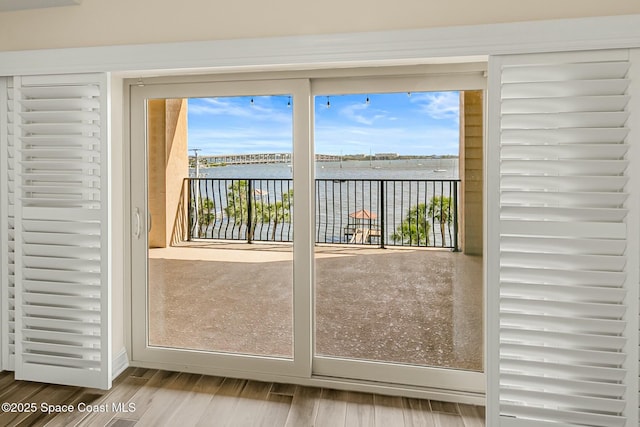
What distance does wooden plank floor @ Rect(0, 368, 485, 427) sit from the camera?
7.30 ft

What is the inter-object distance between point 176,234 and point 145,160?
20.5 inches

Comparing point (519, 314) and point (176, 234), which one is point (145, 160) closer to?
point (176, 234)

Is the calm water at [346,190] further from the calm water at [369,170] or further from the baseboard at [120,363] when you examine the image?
the baseboard at [120,363]

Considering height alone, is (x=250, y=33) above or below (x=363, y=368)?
above

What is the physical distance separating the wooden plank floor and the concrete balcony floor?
23cm

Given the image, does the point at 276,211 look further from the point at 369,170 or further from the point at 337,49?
the point at 337,49

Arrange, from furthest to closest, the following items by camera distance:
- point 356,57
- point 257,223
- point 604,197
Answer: point 257,223, point 356,57, point 604,197

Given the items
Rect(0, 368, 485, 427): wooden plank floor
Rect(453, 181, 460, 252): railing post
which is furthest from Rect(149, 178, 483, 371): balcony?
Rect(0, 368, 485, 427): wooden plank floor

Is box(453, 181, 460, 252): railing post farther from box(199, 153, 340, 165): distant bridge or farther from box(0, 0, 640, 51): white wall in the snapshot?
box(0, 0, 640, 51): white wall

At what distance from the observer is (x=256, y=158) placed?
2607 millimetres

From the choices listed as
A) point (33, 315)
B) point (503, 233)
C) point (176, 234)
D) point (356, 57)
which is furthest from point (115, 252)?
point (503, 233)

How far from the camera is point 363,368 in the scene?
256cm

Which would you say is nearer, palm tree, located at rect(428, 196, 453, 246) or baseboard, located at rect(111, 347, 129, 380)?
palm tree, located at rect(428, 196, 453, 246)

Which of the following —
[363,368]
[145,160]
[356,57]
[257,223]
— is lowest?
[363,368]
